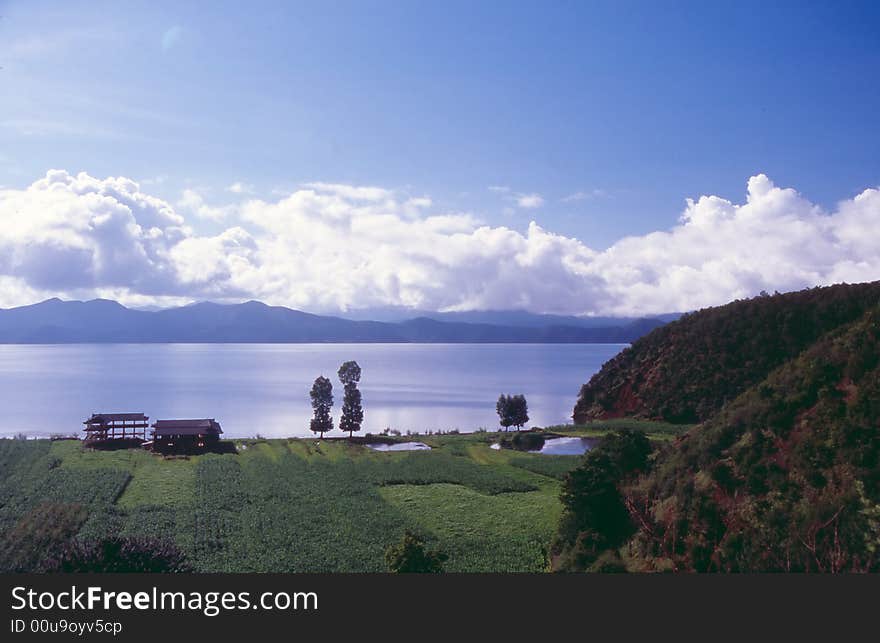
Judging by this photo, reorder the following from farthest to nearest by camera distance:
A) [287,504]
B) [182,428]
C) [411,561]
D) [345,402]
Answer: [345,402] → [182,428] → [287,504] → [411,561]

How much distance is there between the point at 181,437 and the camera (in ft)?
107

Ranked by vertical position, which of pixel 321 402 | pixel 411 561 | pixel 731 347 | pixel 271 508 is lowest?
pixel 271 508

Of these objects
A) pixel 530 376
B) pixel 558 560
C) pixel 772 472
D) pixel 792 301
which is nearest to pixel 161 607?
pixel 558 560

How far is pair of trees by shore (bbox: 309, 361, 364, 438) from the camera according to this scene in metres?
41.3

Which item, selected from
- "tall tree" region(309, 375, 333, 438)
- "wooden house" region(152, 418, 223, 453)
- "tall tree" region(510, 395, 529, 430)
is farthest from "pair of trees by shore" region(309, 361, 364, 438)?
"tall tree" region(510, 395, 529, 430)

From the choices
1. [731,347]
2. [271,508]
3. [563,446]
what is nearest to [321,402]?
[563,446]

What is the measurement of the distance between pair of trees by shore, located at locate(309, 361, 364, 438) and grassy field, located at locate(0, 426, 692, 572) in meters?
7.74

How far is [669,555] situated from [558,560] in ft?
9.25

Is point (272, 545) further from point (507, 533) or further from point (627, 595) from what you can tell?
point (627, 595)

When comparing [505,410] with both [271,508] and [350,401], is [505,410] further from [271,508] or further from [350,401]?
[271,508]

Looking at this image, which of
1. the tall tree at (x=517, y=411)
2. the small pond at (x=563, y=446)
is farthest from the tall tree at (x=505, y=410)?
the small pond at (x=563, y=446)

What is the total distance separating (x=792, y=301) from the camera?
39.4 meters

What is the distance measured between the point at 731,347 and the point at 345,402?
2384 centimetres

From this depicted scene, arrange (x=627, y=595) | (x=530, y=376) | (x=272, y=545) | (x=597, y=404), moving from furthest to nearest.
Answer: (x=530, y=376) → (x=597, y=404) → (x=272, y=545) → (x=627, y=595)
